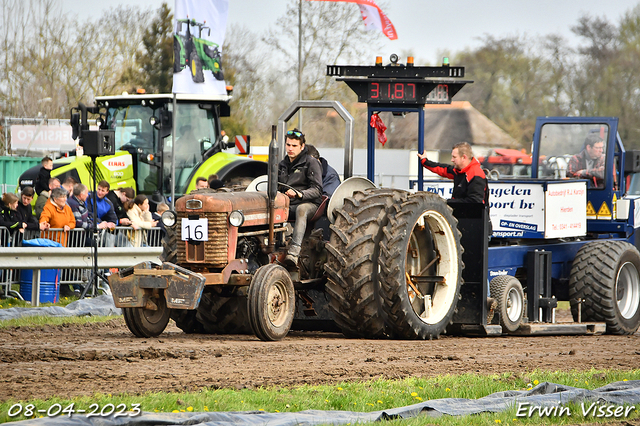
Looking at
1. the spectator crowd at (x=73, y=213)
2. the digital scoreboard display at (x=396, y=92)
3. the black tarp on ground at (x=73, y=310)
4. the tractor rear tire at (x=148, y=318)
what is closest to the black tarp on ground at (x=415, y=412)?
the tractor rear tire at (x=148, y=318)

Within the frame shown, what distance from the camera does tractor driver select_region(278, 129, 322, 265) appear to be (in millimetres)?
8750

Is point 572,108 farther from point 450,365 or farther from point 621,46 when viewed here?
point 450,365

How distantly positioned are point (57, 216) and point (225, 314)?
5.63 metres

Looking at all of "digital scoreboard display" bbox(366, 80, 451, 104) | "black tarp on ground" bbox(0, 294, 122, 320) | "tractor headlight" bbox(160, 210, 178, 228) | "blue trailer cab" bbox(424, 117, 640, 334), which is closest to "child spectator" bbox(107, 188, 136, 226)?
"black tarp on ground" bbox(0, 294, 122, 320)

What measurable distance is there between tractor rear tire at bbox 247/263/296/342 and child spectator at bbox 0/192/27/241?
671 centimetres

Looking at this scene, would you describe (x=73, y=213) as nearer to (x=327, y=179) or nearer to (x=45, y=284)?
(x=45, y=284)

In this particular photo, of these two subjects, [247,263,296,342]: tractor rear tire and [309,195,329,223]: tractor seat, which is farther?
[309,195,329,223]: tractor seat

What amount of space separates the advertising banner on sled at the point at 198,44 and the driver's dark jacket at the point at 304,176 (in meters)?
7.04

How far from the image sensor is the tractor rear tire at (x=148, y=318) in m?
Result: 8.14

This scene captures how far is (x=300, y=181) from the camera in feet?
29.8

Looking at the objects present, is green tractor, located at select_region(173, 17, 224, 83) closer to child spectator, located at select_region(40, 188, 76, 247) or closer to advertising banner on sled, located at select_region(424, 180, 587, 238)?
child spectator, located at select_region(40, 188, 76, 247)

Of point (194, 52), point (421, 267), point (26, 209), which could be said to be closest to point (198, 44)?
point (194, 52)

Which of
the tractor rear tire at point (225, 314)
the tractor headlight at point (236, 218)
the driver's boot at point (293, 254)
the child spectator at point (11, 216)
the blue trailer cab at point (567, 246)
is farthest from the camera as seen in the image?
the child spectator at point (11, 216)

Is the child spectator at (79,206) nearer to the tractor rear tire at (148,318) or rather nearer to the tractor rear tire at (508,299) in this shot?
the tractor rear tire at (148,318)
